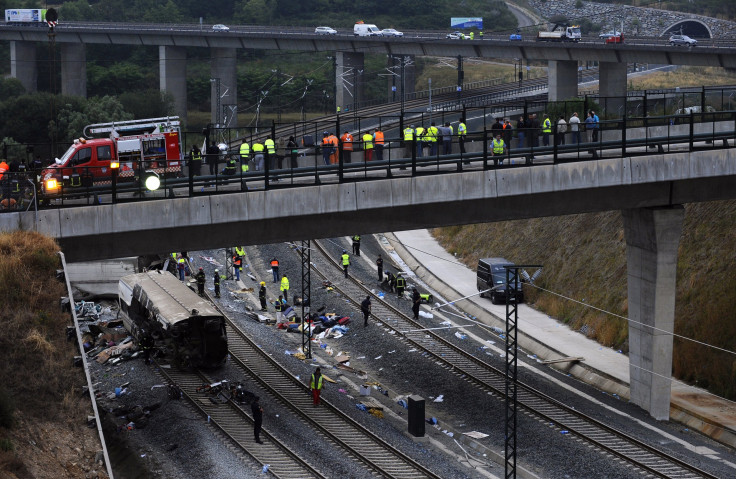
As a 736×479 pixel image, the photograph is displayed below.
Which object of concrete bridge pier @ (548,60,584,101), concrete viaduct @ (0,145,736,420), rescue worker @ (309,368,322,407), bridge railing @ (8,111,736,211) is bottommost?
rescue worker @ (309,368,322,407)

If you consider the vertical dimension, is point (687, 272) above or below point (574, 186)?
below

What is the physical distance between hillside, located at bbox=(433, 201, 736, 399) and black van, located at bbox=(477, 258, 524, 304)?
181 cm

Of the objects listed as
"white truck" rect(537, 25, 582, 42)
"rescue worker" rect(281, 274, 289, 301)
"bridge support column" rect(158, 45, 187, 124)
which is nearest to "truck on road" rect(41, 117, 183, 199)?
"rescue worker" rect(281, 274, 289, 301)

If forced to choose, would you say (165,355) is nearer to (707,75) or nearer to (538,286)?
(538,286)

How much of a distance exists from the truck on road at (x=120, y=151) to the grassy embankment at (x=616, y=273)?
18387 mm

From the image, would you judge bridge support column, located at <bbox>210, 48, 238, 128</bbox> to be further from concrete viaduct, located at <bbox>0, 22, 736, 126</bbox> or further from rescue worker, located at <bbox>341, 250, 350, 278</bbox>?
rescue worker, located at <bbox>341, 250, 350, 278</bbox>

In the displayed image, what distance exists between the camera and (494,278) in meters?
49.4

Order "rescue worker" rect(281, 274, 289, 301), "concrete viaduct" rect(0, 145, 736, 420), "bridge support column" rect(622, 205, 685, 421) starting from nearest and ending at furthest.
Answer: "concrete viaduct" rect(0, 145, 736, 420)
"bridge support column" rect(622, 205, 685, 421)
"rescue worker" rect(281, 274, 289, 301)

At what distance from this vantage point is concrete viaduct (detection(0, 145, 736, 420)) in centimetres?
2852

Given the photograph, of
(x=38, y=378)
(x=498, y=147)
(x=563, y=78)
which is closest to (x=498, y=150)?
(x=498, y=147)

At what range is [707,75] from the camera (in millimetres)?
117375

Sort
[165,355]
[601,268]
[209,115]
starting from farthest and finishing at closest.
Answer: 1. [209,115]
2. [601,268]
3. [165,355]

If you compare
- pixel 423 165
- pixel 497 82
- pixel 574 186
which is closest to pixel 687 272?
pixel 574 186

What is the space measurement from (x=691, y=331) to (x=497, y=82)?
78428 millimetres
